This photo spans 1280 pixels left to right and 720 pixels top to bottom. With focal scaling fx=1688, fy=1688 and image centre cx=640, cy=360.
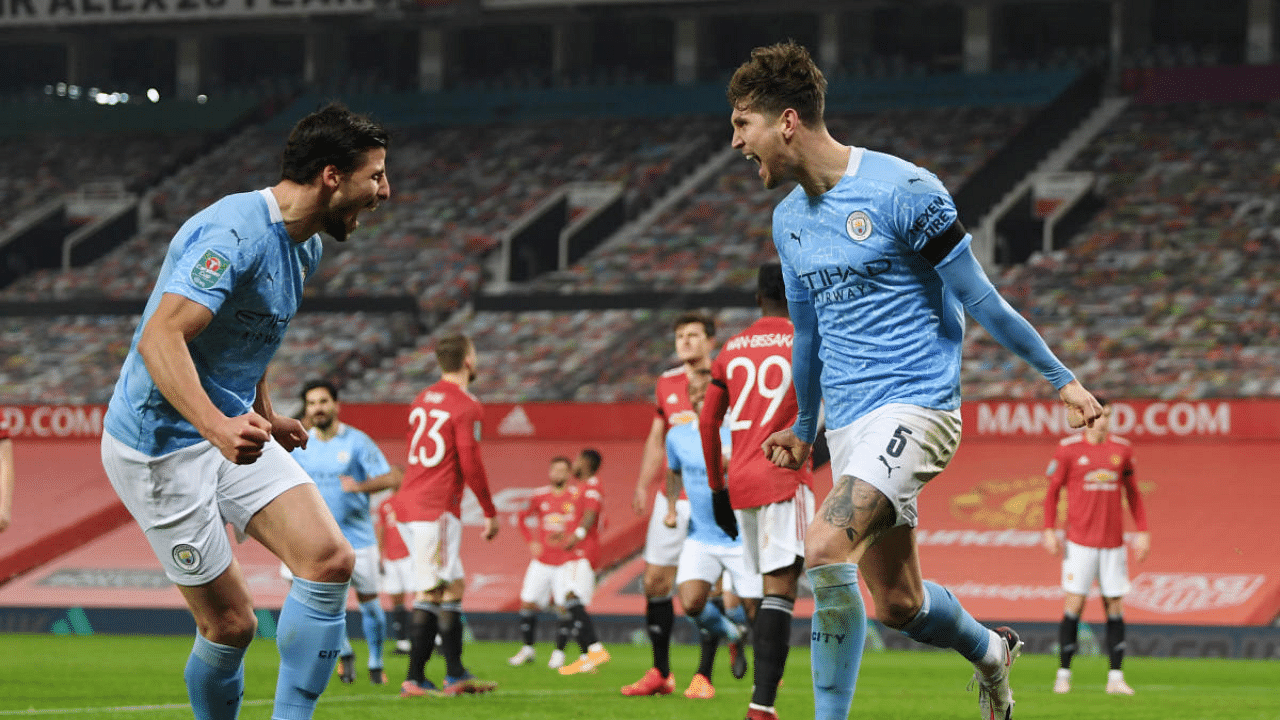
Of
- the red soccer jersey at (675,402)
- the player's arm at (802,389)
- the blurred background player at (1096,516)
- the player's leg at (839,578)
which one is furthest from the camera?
the blurred background player at (1096,516)

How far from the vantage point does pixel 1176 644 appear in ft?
52.3

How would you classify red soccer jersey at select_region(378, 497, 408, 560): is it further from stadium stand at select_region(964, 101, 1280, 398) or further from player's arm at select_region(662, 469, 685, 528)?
stadium stand at select_region(964, 101, 1280, 398)

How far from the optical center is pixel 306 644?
18.1 ft

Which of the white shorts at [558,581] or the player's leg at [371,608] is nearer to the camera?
the player's leg at [371,608]

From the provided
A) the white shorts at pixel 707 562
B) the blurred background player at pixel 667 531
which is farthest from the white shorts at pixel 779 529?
the blurred background player at pixel 667 531

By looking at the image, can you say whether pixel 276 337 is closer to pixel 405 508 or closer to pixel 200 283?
pixel 200 283

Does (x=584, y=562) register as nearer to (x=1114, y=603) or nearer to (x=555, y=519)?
(x=555, y=519)

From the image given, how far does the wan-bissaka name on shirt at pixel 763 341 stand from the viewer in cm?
876

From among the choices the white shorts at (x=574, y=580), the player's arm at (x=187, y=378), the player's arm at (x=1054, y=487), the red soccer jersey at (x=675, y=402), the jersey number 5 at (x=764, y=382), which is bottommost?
the white shorts at (x=574, y=580)

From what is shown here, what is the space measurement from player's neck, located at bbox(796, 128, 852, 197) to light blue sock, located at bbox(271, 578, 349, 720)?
6.98 feet

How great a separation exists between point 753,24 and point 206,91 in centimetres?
1228

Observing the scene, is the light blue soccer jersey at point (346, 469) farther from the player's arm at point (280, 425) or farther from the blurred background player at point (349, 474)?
the player's arm at point (280, 425)

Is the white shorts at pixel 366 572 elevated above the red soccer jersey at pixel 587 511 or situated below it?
above

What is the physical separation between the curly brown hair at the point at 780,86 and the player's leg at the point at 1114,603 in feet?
23.4
